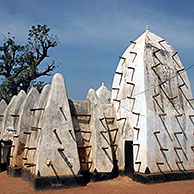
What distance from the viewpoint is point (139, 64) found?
40.0 feet

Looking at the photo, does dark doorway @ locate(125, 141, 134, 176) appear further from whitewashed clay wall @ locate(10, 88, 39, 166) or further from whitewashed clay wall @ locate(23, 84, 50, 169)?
whitewashed clay wall @ locate(10, 88, 39, 166)

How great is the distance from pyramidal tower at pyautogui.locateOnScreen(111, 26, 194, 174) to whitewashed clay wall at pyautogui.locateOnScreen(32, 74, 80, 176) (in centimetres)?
296

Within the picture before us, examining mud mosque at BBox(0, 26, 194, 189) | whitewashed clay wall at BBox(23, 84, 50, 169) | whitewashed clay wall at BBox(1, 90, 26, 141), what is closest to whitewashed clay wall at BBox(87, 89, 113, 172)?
mud mosque at BBox(0, 26, 194, 189)

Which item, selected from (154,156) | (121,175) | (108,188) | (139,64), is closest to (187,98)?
(139,64)

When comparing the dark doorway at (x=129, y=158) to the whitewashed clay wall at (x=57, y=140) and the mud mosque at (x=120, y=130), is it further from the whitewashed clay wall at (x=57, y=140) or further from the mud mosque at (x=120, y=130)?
the whitewashed clay wall at (x=57, y=140)

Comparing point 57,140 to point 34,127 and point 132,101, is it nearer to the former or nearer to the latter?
point 34,127

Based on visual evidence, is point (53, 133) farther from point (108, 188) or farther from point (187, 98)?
point (187, 98)

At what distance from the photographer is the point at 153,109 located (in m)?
11.4

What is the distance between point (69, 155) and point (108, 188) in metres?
2.19

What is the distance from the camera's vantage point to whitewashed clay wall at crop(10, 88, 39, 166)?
41.4 ft

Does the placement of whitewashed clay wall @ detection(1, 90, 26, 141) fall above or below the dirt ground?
above

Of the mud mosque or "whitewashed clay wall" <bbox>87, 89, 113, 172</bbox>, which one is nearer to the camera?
the mud mosque

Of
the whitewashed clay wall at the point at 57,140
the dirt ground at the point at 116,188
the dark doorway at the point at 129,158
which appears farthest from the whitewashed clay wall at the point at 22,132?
the dark doorway at the point at 129,158

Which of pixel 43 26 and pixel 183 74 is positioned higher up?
pixel 43 26
